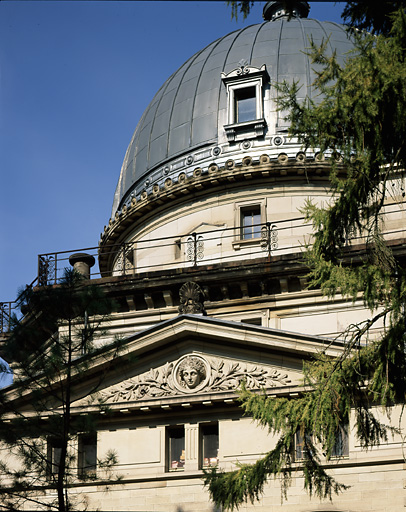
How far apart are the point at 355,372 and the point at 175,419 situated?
31.1 ft

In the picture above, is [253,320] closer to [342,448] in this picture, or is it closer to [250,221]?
[250,221]

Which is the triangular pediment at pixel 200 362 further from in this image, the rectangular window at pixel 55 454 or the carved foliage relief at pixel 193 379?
the rectangular window at pixel 55 454

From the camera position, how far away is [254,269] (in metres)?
32.1

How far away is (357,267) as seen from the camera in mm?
19062

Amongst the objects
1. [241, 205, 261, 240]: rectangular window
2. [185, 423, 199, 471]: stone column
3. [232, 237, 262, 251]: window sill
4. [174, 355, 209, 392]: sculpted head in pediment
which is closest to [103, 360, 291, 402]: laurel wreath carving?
[174, 355, 209, 392]: sculpted head in pediment

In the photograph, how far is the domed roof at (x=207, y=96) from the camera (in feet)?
125

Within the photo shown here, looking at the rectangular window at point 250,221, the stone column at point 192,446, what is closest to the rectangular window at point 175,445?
the stone column at point 192,446

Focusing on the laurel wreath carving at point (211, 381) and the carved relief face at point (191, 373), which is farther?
the carved relief face at point (191, 373)

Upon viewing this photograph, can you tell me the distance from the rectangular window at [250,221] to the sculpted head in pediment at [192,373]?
8575 mm

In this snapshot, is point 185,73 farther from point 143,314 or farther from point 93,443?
point 93,443

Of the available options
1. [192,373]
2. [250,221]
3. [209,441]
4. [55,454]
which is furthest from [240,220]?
[55,454]

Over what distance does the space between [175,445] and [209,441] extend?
0.86 metres

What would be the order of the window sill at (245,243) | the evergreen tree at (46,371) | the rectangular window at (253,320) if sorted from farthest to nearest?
1. the window sill at (245,243)
2. the rectangular window at (253,320)
3. the evergreen tree at (46,371)

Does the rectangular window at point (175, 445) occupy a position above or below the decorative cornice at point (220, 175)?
below
